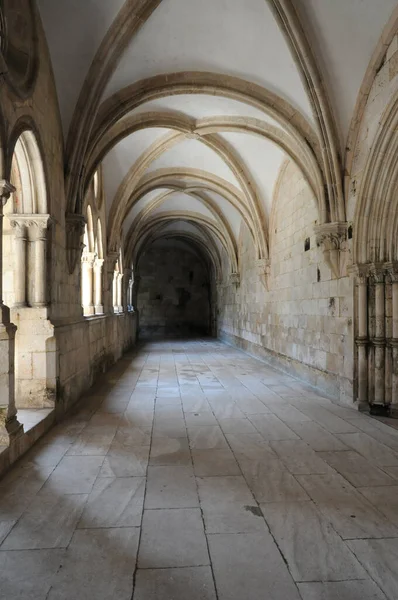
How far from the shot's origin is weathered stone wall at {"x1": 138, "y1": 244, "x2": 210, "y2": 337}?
1989cm

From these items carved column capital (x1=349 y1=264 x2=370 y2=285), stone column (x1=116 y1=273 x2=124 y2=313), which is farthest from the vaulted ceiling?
stone column (x1=116 y1=273 x2=124 y2=313)

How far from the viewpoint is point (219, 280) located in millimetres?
16750

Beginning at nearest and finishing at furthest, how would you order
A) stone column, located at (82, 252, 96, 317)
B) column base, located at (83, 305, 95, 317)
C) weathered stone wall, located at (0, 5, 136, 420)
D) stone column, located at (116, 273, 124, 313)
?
weathered stone wall, located at (0, 5, 136, 420) < column base, located at (83, 305, 95, 317) < stone column, located at (82, 252, 96, 317) < stone column, located at (116, 273, 124, 313)

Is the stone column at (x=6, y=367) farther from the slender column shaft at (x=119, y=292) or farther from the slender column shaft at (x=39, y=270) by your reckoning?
the slender column shaft at (x=119, y=292)

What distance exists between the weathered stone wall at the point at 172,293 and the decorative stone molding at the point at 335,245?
1467 cm

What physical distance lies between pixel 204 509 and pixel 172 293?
58.2 ft

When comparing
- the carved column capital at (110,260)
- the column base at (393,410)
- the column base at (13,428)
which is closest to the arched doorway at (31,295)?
the column base at (13,428)

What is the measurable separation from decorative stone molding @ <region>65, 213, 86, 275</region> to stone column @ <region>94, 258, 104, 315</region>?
263 cm

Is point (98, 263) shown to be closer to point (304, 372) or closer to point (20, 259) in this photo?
point (20, 259)

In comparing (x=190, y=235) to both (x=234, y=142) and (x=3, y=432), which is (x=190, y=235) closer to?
(x=234, y=142)

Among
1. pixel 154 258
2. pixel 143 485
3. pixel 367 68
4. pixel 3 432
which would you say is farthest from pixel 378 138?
pixel 154 258

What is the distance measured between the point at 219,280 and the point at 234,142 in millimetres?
9110

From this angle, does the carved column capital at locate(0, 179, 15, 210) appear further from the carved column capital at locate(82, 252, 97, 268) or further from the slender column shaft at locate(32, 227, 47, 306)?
the carved column capital at locate(82, 252, 97, 268)

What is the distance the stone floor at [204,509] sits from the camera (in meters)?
1.75
